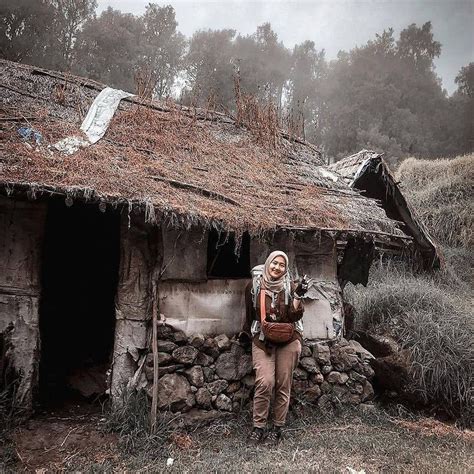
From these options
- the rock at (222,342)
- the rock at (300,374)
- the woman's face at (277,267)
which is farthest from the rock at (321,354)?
the woman's face at (277,267)

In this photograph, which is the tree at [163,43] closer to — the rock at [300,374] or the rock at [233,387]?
the rock at [300,374]

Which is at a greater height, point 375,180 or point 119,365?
point 375,180

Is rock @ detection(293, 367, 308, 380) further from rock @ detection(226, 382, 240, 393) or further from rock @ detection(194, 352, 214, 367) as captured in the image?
rock @ detection(194, 352, 214, 367)

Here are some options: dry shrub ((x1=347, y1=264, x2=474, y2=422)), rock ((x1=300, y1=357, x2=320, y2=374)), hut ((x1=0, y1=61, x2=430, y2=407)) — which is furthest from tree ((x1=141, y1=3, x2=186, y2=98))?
rock ((x1=300, y1=357, x2=320, y2=374))

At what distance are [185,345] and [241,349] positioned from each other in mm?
693

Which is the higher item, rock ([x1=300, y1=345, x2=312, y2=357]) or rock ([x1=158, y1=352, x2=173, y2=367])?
rock ([x1=158, y1=352, x2=173, y2=367])

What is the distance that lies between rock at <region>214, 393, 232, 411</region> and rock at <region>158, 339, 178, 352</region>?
791mm

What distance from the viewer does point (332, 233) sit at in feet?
17.1

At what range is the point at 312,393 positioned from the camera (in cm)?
539

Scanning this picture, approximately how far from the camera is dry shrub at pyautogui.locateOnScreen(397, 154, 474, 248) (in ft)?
42.6

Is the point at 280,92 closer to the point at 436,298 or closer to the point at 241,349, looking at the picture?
the point at 436,298

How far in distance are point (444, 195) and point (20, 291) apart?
527 inches

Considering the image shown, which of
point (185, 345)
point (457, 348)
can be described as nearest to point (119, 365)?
point (185, 345)

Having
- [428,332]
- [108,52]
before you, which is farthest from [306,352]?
[108,52]
